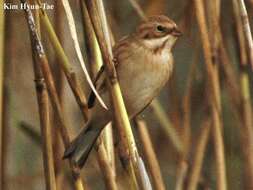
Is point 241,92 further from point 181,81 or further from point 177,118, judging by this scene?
point 181,81

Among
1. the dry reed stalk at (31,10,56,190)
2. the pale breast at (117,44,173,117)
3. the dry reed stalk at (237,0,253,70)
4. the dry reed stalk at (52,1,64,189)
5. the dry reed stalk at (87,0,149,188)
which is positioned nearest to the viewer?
the dry reed stalk at (87,0,149,188)

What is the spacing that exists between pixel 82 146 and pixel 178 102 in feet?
1.51

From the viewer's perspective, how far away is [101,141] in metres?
1.34

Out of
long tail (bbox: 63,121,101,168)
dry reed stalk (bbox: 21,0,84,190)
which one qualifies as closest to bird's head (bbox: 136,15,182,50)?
long tail (bbox: 63,121,101,168)

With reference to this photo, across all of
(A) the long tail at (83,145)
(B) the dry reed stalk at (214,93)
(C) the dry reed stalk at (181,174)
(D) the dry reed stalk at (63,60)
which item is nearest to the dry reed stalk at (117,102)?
(D) the dry reed stalk at (63,60)

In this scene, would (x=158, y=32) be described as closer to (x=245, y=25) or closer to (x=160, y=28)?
(x=160, y=28)

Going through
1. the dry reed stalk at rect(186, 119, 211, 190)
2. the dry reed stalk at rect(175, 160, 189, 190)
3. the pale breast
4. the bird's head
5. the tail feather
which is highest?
the bird's head

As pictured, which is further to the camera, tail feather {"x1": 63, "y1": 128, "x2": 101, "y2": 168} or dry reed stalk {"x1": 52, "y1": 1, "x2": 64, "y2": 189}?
dry reed stalk {"x1": 52, "y1": 1, "x2": 64, "y2": 189}

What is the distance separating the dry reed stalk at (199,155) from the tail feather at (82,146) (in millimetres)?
233

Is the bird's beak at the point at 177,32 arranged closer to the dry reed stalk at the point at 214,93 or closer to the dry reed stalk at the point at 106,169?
the dry reed stalk at the point at 214,93

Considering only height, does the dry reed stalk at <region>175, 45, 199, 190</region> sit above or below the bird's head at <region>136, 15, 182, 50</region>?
below

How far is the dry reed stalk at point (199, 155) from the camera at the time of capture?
4.93 ft

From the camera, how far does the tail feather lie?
4.43 feet

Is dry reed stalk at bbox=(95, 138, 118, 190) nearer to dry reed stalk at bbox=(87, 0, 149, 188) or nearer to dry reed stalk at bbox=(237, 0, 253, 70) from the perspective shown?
dry reed stalk at bbox=(87, 0, 149, 188)
